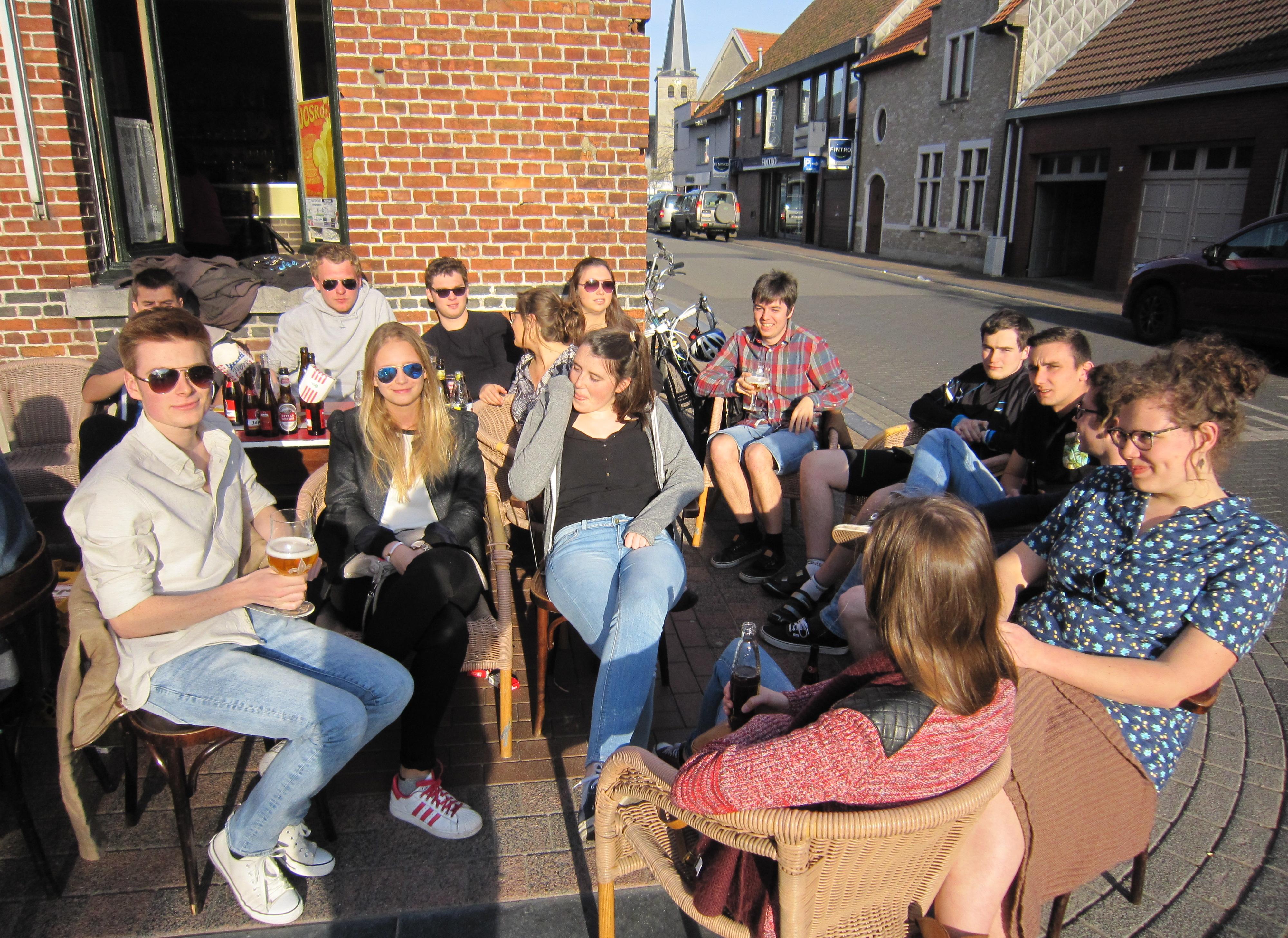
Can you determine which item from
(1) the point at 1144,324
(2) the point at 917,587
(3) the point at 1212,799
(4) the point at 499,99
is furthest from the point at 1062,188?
(2) the point at 917,587

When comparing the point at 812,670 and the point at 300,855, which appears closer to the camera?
the point at 300,855

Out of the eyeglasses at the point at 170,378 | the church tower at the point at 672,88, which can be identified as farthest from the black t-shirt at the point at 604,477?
the church tower at the point at 672,88

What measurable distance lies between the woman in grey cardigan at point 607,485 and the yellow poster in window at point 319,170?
10.7 ft

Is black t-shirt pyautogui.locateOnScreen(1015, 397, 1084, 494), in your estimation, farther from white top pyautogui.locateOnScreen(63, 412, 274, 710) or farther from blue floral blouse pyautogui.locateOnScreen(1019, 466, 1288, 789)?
white top pyautogui.locateOnScreen(63, 412, 274, 710)

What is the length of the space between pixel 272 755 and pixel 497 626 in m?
0.74

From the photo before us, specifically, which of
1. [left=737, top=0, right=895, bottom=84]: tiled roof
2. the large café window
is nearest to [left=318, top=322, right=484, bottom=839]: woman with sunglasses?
the large café window

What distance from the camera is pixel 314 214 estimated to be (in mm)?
5871

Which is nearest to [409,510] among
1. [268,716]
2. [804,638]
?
[268,716]

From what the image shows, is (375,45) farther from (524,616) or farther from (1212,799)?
(1212,799)

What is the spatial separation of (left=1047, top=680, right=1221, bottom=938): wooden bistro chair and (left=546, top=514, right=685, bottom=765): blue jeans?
3.85ft

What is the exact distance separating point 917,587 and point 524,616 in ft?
8.31

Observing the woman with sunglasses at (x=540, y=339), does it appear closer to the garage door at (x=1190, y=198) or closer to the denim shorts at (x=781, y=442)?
the denim shorts at (x=781, y=442)

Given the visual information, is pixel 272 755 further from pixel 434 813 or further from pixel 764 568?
pixel 764 568

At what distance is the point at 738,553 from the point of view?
14.2 ft
